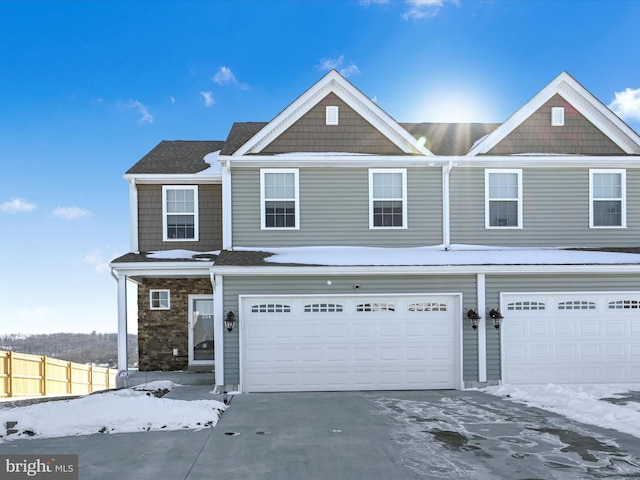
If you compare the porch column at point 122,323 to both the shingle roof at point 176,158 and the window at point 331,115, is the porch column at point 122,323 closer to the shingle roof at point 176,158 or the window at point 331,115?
the shingle roof at point 176,158

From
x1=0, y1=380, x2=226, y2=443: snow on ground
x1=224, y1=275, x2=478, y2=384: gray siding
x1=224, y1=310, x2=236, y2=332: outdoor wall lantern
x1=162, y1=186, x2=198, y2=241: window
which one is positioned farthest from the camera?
x1=162, y1=186, x2=198, y2=241: window

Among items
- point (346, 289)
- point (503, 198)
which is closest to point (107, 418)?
point (346, 289)

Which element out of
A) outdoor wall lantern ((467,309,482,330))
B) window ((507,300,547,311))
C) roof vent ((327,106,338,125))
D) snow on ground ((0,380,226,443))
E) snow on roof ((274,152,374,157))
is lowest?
snow on ground ((0,380,226,443))

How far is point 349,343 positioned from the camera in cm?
1184

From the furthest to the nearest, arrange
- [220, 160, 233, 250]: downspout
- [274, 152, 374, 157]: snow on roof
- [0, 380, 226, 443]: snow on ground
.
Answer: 1. [274, 152, 374, 157]: snow on roof
2. [220, 160, 233, 250]: downspout
3. [0, 380, 226, 443]: snow on ground

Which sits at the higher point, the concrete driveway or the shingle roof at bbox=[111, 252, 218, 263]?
the shingle roof at bbox=[111, 252, 218, 263]

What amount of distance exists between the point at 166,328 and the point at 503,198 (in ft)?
32.9

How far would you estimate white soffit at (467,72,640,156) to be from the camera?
43.9 feet

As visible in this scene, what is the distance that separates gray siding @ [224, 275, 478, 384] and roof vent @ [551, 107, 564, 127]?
5.05 m

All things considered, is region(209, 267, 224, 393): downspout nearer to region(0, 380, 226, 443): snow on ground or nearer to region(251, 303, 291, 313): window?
region(251, 303, 291, 313): window

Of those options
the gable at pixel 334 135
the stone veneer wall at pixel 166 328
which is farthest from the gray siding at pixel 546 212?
the stone veneer wall at pixel 166 328

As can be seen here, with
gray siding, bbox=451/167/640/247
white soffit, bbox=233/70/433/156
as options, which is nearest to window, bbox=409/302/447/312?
gray siding, bbox=451/167/640/247

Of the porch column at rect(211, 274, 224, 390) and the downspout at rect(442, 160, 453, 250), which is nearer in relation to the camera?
the porch column at rect(211, 274, 224, 390)

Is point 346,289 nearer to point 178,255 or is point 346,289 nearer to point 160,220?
point 178,255
